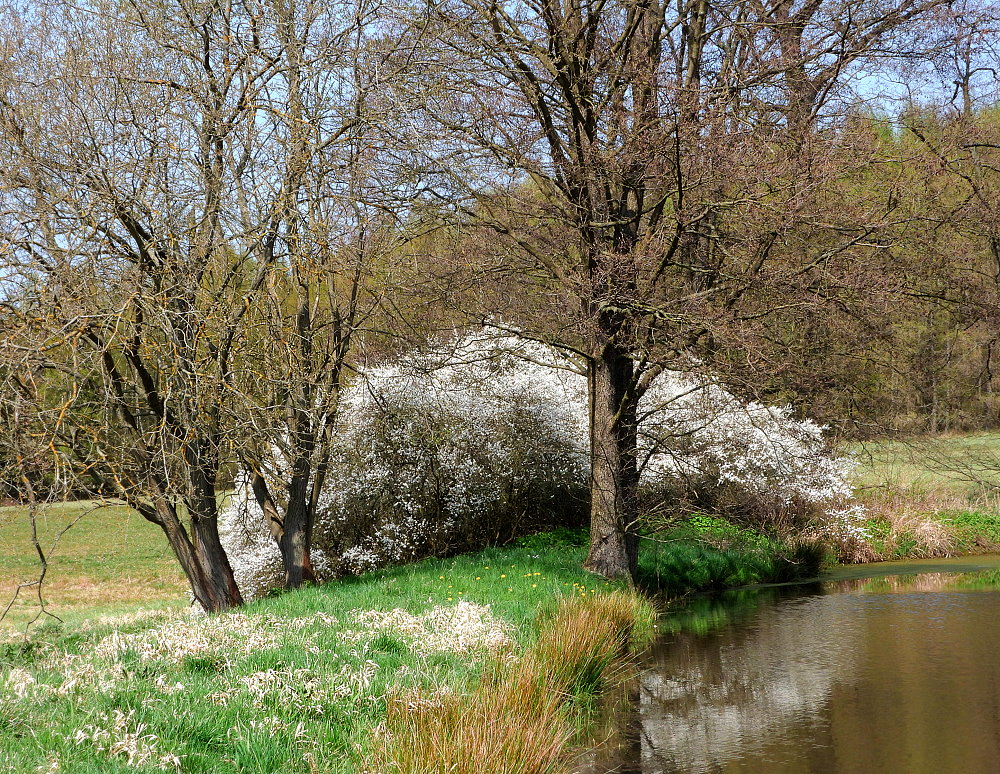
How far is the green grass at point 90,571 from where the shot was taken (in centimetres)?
1723

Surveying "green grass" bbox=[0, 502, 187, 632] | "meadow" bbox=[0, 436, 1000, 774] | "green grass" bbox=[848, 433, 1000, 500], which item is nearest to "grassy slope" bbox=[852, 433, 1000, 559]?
"green grass" bbox=[848, 433, 1000, 500]

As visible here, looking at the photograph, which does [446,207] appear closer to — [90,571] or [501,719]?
[501,719]

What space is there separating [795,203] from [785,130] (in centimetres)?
187

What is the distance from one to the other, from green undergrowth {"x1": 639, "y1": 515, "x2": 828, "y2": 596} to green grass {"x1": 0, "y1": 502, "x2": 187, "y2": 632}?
27.2ft

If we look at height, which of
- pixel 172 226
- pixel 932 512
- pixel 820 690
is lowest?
pixel 820 690

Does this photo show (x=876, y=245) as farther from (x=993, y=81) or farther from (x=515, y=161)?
(x=993, y=81)

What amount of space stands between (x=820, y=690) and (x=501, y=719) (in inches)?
175

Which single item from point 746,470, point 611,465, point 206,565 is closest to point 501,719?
point 206,565

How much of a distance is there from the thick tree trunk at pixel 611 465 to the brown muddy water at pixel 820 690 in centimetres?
123

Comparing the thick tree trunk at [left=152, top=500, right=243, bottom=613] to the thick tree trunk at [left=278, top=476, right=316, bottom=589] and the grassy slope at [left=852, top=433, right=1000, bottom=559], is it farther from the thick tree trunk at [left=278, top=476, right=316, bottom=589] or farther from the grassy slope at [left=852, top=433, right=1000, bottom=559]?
the grassy slope at [left=852, top=433, right=1000, bottom=559]

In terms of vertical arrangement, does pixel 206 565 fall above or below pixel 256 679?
below

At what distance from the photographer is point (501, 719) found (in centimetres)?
532

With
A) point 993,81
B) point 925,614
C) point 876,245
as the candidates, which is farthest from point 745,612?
point 993,81

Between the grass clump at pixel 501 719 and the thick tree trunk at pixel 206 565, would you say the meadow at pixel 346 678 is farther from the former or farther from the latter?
the thick tree trunk at pixel 206 565
